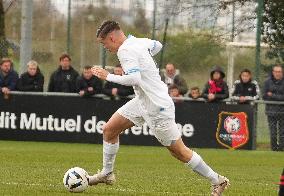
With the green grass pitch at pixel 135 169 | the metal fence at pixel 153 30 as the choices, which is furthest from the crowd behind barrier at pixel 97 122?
the metal fence at pixel 153 30

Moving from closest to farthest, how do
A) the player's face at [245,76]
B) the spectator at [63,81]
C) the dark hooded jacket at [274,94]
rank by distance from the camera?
1. the player's face at [245,76]
2. the dark hooded jacket at [274,94]
3. the spectator at [63,81]

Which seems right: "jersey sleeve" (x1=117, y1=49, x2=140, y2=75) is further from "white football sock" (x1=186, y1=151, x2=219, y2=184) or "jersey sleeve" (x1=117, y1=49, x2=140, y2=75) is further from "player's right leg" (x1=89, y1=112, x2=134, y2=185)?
"white football sock" (x1=186, y1=151, x2=219, y2=184)

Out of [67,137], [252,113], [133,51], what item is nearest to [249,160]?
[252,113]

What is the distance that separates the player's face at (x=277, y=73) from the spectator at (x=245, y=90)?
531 millimetres

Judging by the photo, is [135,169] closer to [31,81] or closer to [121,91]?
[121,91]

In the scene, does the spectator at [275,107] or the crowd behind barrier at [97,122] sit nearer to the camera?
the spectator at [275,107]

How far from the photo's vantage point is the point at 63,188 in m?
12.8

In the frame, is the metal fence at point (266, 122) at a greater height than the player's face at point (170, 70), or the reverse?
the player's face at point (170, 70)

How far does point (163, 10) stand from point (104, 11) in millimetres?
1630

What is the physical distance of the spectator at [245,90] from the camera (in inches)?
911

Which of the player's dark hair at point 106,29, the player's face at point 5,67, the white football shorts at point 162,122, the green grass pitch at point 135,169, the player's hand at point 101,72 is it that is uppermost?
the player's dark hair at point 106,29

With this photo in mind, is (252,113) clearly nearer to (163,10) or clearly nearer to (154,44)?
(163,10)

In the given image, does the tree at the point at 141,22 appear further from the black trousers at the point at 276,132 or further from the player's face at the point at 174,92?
the black trousers at the point at 276,132

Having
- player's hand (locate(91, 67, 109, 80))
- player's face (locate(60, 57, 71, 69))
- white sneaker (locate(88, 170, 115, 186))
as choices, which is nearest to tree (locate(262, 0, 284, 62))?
player's face (locate(60, 57, 71, 69))
